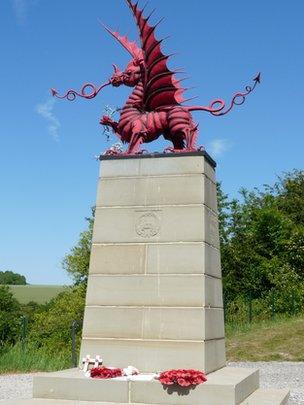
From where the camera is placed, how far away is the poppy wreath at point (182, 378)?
274 inches

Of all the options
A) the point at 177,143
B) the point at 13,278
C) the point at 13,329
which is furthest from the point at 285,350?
the point at 13,278

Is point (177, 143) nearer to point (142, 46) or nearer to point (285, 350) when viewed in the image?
point (142, 46)

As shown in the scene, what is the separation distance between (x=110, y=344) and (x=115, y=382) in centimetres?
88

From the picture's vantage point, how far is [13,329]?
1008 inches

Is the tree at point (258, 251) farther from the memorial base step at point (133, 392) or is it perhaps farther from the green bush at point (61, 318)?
the memorial base step at point (133, 392)

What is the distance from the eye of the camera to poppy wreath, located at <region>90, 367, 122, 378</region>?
7376 millimetres

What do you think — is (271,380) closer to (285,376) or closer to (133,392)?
(285,376)

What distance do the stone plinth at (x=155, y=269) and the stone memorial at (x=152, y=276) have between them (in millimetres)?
14

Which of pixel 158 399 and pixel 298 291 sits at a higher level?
pixel 298 291

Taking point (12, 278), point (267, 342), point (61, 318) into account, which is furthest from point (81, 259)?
point (12, 278)

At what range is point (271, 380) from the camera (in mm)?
12234

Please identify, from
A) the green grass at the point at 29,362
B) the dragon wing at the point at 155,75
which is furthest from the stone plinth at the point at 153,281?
the green grass at the point at 29,362

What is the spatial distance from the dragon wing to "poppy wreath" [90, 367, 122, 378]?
13.1 feet

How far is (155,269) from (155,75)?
3038mm
